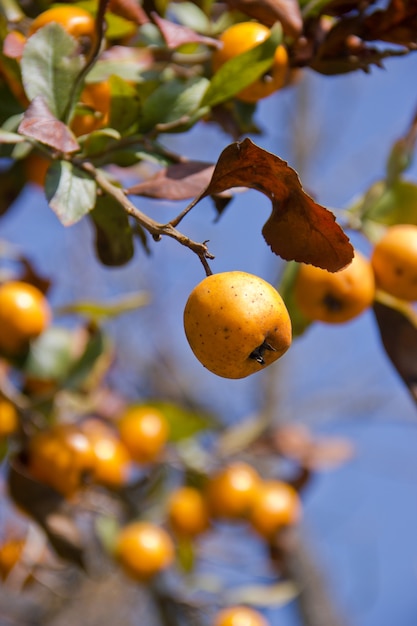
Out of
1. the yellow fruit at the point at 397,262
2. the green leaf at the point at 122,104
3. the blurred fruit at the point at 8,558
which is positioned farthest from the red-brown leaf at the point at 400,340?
the blurred fruit at the point at 8,558

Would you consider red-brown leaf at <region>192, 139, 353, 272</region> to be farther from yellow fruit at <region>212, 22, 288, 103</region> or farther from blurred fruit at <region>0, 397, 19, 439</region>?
blurred fruit at <region>0, 397, 19, 439</region>

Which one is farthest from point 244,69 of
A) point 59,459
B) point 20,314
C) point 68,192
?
point 59,459

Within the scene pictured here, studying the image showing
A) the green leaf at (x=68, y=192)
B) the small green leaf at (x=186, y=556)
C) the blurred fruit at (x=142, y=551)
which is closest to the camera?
the green leaf at (x=68, y=192)

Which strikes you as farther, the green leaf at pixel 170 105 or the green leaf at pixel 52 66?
the green leaf at pixel 170 105

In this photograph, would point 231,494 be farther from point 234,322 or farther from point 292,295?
point 234,322

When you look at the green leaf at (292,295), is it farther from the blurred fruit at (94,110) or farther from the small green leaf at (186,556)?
the small green leaf at (186,556)

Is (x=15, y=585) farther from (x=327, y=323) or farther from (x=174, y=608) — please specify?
(x=327, y=323)

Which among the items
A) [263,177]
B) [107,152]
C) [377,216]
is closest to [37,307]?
[107,152]
